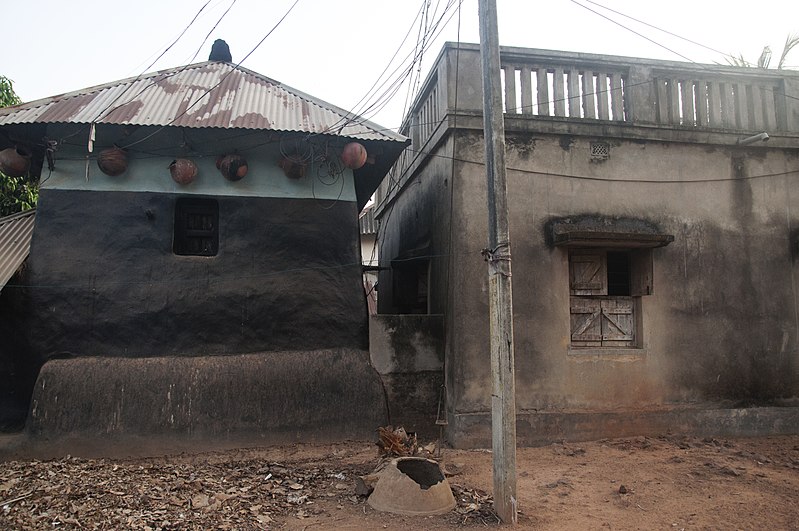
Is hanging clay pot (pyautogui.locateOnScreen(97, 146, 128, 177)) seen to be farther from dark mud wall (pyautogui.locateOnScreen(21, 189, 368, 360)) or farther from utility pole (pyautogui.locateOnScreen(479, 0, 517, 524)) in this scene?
utility pole (pyautogui.locateOnScreen(479, 0, 517, 524))

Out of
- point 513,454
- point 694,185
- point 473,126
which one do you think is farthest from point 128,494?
point 694,185

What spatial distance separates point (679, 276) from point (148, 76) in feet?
29.2

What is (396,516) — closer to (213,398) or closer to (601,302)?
(213,398)

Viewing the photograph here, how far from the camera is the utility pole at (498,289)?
17.0ft

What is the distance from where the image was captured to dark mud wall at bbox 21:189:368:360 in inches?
298

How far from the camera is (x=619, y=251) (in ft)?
28.6

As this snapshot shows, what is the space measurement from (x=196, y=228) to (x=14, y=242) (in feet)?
8.28

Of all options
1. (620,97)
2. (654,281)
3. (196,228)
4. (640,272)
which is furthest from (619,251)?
(196,228)

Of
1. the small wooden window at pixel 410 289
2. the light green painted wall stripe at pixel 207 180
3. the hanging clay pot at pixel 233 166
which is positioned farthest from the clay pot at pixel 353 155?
the small wooden window at pixel 410 289

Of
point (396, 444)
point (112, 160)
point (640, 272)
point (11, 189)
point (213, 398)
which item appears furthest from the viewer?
point (11, 189)

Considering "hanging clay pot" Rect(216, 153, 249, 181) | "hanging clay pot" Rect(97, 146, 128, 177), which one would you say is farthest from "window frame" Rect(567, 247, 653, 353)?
"hanging clay pot" Rect(97, 146, 128, 177)

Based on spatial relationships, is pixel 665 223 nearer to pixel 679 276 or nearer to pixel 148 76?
pixel 679 276

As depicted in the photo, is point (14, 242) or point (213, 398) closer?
point (213, 398)

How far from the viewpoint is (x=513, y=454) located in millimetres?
5156
